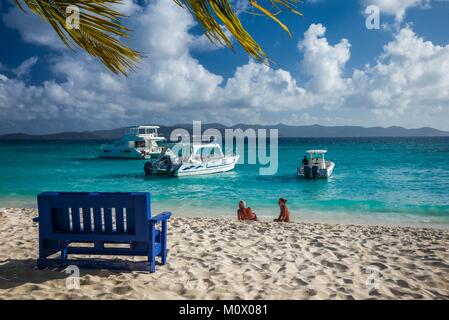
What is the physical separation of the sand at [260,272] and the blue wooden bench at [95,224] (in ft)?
0.73

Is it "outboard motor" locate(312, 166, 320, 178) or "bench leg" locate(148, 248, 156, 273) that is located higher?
"bench leg" locate(148, 248, 156, 273)

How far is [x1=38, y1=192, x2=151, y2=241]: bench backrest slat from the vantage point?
157 inches

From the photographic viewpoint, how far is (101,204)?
4.00 meters

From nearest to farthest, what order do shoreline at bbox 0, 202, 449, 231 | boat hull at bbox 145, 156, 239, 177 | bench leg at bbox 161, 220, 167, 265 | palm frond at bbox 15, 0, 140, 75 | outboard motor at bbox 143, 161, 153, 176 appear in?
palm frond at bbox 15, 0, 140, 75, bench leg at bbox 161, 220, 167, 265, shoreline at bbox 0, 202, 449, 231, boat hull at bbox 145, 156, 239, 177, outboard motor at bbox 143, 161, 153, 176

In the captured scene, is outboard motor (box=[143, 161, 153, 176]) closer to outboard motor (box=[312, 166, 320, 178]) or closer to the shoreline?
outboard motor (box=[312, 166, 320, 178])

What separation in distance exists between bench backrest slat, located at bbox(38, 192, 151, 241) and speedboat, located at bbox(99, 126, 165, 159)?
142ft

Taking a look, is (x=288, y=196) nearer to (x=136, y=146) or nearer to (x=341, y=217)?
(x=341, y=217)

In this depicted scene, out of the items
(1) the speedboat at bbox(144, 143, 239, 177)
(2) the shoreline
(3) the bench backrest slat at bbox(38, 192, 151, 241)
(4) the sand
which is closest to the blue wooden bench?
(3) the bench backrest slat at bbox(38, 192, 151, 241)

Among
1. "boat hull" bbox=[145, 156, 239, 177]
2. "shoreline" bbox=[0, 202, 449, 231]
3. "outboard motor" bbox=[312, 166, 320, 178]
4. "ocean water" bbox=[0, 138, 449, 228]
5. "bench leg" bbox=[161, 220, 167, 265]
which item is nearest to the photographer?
"bench leg" bbox=[161, 220, 167, 265]

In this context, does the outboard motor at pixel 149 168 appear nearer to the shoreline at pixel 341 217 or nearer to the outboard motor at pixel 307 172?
the outboard motor at pixel 307 172
